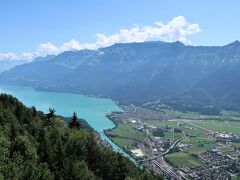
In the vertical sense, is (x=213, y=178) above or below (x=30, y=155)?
below

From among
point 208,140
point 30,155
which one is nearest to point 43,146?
point 30,155

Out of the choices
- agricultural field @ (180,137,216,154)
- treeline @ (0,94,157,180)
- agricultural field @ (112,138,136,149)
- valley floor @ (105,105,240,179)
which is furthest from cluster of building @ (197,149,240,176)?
treeline @ (0,94,157,180)

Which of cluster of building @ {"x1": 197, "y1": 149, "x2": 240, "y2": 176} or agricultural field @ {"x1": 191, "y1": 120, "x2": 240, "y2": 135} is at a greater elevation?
agricultural field @ {"x1": 191, "y1": 120, "x2": 240, "y2": 135}

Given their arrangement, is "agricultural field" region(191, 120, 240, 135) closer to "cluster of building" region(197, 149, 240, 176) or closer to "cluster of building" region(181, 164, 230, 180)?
"cluster of building" region(197, 149, 240, 176)

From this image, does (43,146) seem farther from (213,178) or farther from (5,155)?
(213,178)

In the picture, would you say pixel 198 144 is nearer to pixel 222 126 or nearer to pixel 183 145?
pixel 183 145

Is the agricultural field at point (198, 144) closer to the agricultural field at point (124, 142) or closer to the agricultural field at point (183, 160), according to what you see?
the agricultural field at point (183, 160)

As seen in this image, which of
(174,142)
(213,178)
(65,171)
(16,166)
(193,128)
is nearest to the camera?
(16,166)

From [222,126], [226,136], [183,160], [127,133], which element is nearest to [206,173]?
[183,160]
